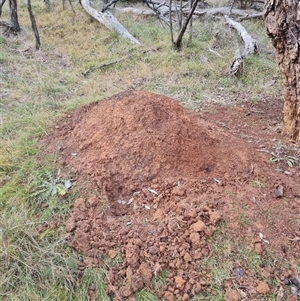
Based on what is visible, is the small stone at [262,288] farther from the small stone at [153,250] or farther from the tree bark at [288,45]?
the tree bark at [288,45]

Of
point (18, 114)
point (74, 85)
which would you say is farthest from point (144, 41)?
point (18, 114)

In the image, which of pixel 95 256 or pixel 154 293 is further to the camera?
pixel 95 256

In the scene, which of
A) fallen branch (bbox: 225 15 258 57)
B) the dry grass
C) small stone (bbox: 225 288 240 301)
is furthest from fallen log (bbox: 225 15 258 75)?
small stone (bbox: 225 288 240 301)

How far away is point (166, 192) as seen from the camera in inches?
80.0

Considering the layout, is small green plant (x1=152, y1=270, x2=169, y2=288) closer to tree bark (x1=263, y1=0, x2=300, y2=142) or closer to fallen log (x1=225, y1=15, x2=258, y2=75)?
tree bark (x1=263, y1=0, x2=300, y2=142)

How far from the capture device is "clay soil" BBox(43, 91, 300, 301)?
5.59 feet

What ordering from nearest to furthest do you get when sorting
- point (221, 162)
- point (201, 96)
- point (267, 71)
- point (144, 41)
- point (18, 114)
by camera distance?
point (221, 162), point (18, 114), point (201, 96), point (267, 71), point (144, 41)

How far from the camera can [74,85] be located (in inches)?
163

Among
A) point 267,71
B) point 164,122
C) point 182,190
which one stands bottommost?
point 267,71

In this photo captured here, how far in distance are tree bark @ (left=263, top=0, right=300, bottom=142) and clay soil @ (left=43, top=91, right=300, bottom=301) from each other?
21 centimetres

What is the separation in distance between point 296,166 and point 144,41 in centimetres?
405

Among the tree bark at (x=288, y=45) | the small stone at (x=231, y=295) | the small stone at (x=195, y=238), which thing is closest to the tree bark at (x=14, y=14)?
the tree bark at (x=288, y=45)

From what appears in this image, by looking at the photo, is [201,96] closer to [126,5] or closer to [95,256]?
[95,256]

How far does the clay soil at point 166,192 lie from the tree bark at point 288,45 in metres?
0.21
